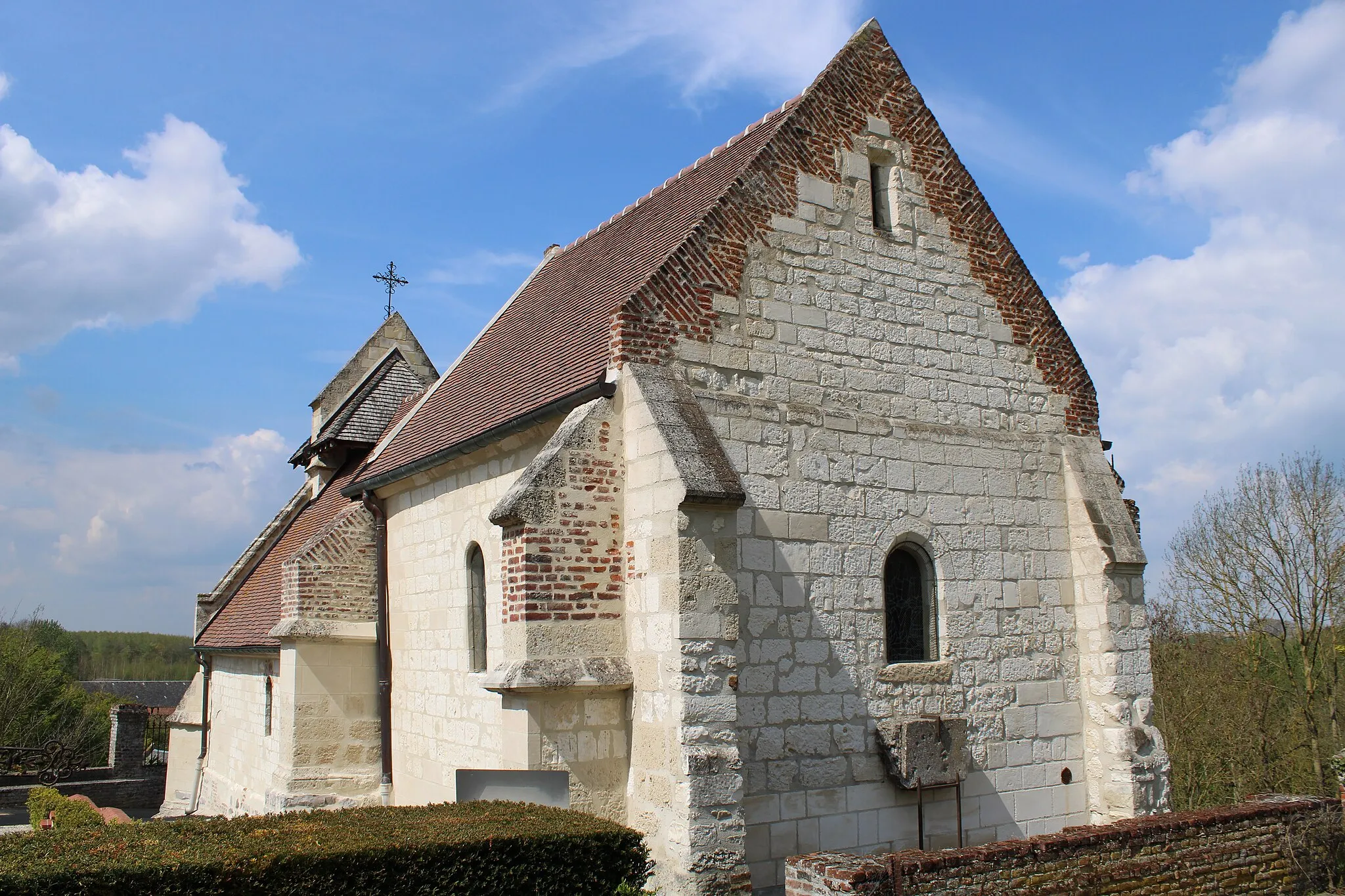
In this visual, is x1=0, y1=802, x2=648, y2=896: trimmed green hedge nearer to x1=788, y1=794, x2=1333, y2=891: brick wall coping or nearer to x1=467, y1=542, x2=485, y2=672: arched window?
x1=788, y1=794, x2=1333, y2=891: brick wall coping

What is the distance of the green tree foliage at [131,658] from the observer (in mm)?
70150

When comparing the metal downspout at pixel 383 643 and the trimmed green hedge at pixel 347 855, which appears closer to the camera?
the trimmed green hedge at pixel 347 855

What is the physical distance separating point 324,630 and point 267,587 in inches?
182

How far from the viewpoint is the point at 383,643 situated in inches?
497

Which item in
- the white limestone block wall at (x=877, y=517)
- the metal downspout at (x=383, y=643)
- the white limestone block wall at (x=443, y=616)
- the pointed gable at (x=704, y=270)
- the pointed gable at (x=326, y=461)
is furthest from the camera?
the pointed gable at (x=326, y=461)

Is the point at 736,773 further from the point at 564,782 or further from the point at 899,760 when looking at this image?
the point at 899,760

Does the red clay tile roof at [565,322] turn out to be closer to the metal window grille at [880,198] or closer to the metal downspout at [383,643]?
the metal downspout at [383,643]

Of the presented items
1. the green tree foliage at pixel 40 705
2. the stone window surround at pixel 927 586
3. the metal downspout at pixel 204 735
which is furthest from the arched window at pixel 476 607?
the green tree foliage at pixel 40 705

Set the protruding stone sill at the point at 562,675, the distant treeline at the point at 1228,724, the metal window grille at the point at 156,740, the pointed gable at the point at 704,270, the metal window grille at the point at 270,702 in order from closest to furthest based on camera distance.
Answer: the protruding stone sill at the point at 562,675 → the pointed gable at the point at 704,270 → the metal window grille at the point at 270,702 → the distant treeline at the point at 1228,724 → the metal window grille at the point at 156,740

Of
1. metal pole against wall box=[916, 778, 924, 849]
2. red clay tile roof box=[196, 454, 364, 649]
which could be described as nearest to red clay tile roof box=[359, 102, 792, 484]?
red clay tile roof box=[196, 454, 364, 649]

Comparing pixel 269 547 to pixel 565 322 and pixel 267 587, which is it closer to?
pixel 267 587

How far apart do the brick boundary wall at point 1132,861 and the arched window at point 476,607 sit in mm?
4407

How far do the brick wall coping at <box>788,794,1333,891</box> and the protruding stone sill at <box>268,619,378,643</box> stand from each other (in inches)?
279

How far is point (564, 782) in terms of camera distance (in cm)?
812
